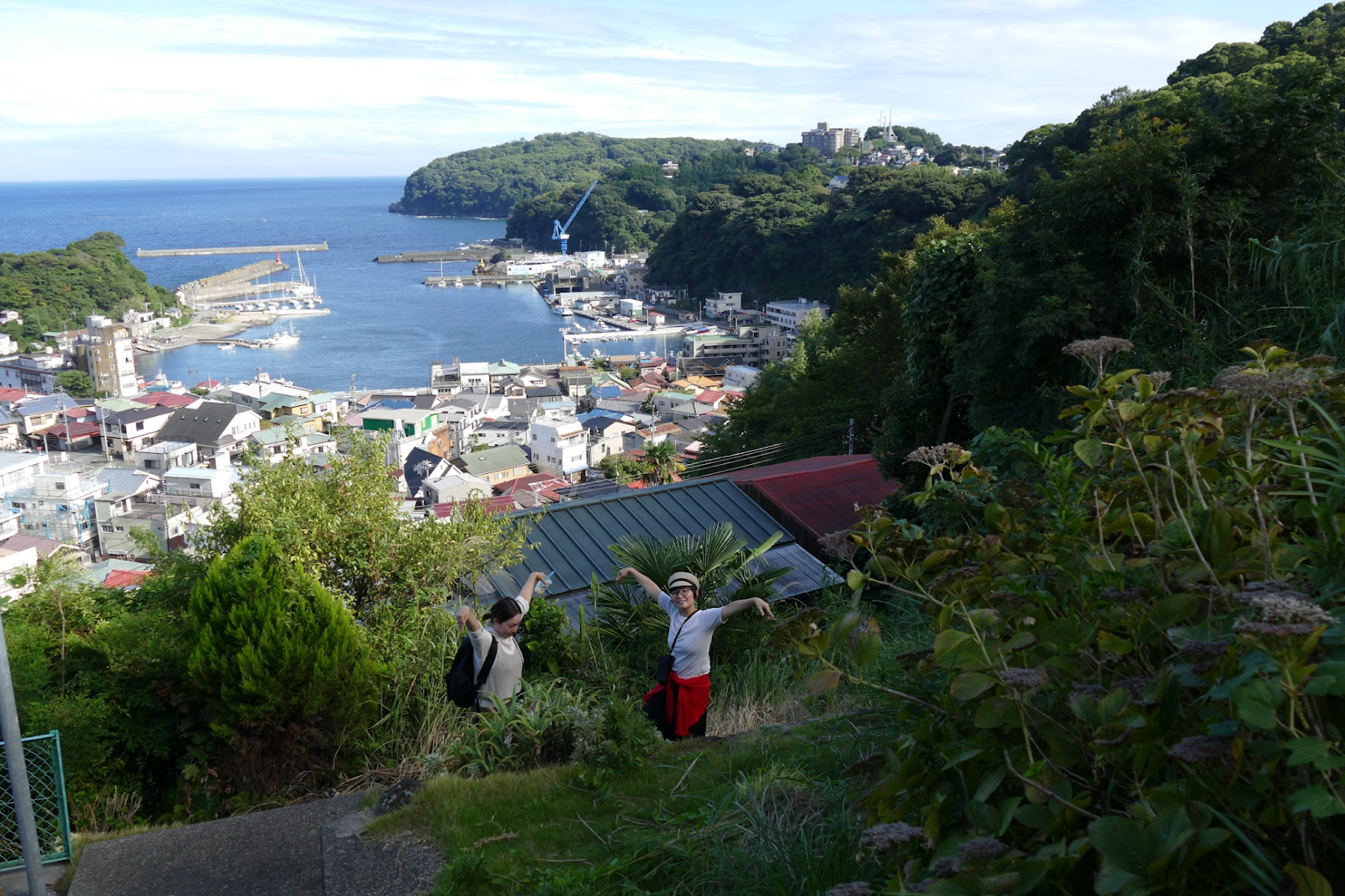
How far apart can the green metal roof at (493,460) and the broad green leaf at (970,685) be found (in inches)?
958

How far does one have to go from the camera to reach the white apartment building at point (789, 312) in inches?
1818

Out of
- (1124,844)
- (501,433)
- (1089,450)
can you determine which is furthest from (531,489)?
(1124,844)

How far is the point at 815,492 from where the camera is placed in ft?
26.2

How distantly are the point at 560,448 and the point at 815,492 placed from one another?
761 inches

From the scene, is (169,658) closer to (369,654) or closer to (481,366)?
(369,654)

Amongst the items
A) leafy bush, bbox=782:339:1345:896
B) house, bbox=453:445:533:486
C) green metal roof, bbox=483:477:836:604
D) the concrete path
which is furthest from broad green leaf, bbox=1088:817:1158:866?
house, bbox=453:445:533:486

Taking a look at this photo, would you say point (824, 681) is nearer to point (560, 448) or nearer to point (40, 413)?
point (560, 448)

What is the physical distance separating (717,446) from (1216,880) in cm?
1704

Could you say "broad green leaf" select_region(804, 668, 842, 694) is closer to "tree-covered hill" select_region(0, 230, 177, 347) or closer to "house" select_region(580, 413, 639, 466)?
"house" select_region(580, 413, 639, 466)

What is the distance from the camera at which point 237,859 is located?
2.28m

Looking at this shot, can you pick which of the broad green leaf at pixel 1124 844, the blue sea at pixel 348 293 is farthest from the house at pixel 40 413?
the broad green leaf at pixel 1124 844

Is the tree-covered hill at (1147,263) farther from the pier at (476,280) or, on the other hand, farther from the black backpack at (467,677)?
the pier at (476,280)

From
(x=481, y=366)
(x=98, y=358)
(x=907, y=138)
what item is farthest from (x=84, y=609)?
(x=907, y=138)

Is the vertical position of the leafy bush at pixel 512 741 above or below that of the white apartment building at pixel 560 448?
above
